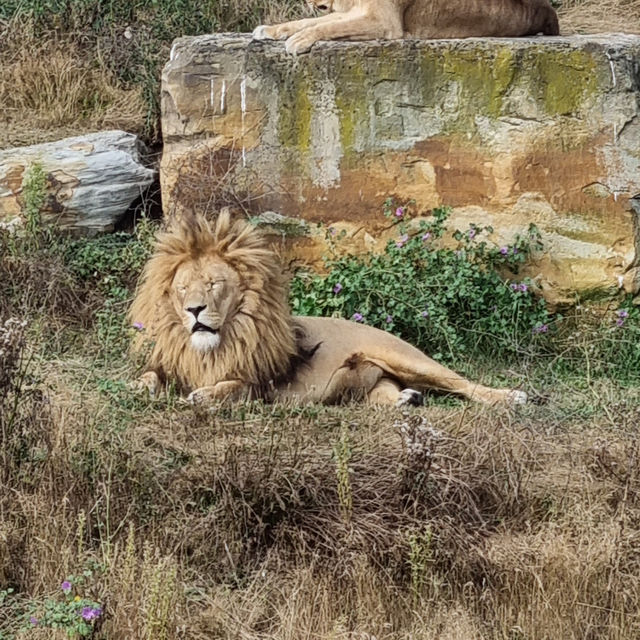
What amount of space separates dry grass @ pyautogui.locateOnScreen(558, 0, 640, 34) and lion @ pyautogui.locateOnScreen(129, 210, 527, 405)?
4811 mm

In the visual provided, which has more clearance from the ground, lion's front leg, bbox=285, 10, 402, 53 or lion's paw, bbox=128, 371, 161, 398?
lion's front leg, bbox=285, 10, 402, 53

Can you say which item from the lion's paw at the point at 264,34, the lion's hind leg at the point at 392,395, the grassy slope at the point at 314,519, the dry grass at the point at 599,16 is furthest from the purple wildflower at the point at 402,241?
the dry grass at the point at 599,16

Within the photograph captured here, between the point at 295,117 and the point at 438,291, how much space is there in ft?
4.24

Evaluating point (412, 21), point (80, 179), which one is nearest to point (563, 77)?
point (412, 21)

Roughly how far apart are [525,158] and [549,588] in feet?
11.4

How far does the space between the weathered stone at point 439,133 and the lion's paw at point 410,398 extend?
1.44m

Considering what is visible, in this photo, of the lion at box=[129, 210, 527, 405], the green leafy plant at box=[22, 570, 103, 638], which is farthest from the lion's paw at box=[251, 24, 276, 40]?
the green leafy plant at box=[22, 570, 103, 638]

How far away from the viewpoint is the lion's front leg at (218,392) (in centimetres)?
704

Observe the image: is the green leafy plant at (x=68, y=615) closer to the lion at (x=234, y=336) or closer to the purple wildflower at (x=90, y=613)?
the purple wildflower at (x=90, y=613)

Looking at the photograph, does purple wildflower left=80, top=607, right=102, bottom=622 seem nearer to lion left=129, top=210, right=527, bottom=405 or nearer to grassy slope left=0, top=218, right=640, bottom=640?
grassy slope left=0, top=218, right=640, bottom=640

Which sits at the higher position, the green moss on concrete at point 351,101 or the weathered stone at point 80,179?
the green moss on concrete at point 351,101

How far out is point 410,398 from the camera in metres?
7.41

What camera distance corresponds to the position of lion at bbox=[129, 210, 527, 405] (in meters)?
7.19

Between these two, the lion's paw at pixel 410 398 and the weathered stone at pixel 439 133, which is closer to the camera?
the lion's paw at pixel 410 398
